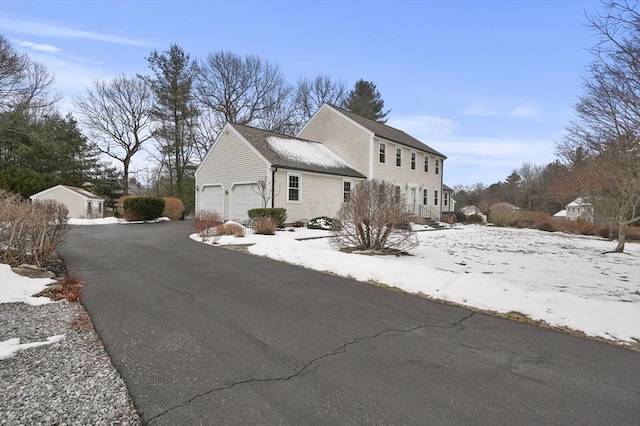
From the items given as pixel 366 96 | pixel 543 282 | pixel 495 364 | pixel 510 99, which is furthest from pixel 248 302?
pixel 366 96

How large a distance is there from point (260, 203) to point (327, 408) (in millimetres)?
16055

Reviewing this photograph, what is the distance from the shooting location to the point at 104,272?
701 centimetres

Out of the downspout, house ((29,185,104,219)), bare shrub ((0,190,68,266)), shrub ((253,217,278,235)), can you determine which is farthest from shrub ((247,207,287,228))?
house ((29,185,104,219))

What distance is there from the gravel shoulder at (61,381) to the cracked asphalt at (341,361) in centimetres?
14

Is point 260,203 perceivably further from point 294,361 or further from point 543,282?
point 294,361

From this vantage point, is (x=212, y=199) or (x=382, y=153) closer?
(x=212, y=199)

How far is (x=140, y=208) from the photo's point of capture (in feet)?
68.8

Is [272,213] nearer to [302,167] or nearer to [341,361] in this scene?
[302,167]

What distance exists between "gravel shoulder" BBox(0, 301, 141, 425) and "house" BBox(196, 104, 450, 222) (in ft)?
44.7

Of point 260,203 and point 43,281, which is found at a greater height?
point 260,203

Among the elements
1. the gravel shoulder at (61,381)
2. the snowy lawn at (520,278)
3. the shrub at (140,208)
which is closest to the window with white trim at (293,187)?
the snowy lawn at (520,278)

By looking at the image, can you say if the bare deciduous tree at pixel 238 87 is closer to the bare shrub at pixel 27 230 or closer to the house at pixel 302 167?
the house at pixel 302 167

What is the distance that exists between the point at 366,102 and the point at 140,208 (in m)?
30.6

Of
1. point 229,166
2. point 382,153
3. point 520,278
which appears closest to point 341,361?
point 520,278
